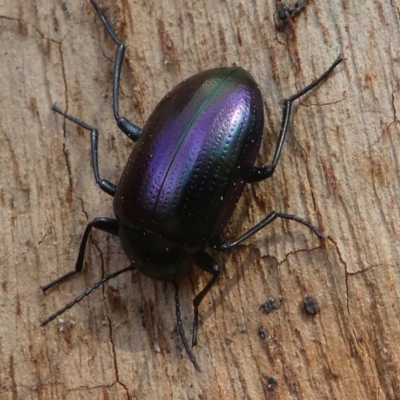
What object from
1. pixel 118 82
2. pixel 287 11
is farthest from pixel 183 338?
pixel 287 11

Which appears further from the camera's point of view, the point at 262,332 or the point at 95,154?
the point at 95,154

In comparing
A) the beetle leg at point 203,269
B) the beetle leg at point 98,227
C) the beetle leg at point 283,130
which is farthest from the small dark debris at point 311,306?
the beetle leg at point 98,227

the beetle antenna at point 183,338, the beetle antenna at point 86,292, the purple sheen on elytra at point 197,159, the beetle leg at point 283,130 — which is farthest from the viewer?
the beetle antenna at point 86,292

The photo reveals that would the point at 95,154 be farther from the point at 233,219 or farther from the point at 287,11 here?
the point at 287,11

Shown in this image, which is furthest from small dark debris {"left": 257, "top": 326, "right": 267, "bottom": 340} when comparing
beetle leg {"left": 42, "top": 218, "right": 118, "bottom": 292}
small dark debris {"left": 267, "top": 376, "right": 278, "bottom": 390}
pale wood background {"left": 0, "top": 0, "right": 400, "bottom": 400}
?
beetle leg {"left": 42, "top": 218, "right": 118, "bottom": 292}

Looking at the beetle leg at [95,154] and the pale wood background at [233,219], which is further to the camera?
the beetle leg at [95,154]

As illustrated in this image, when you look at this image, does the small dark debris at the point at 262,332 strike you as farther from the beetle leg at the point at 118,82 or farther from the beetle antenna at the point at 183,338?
the beetle leg at the point at 118,82
